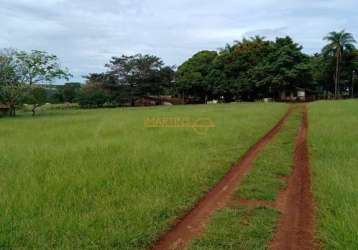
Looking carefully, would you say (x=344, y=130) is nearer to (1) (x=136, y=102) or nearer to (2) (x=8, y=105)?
(2) (x=8, y=105)

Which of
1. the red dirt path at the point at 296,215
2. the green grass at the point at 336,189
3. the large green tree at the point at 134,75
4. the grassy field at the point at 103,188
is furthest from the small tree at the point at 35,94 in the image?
the red dirt path at the point at 296,215

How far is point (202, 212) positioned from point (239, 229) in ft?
2.84

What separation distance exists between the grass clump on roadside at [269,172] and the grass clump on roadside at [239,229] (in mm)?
727

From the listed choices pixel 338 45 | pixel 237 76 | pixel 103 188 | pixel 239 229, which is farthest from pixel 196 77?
pixel 239 229

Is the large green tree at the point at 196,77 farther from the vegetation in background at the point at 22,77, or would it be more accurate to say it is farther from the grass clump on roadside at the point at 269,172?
the grass clump on roadside at the point at 269,172

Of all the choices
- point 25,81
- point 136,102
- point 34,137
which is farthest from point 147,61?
point 34,137

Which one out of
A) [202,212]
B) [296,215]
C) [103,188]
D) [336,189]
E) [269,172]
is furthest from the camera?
[269,172]

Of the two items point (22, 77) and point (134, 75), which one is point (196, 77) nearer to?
point (134, 75)

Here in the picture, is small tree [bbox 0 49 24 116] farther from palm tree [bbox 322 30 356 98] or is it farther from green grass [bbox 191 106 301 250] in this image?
palm tree [bbox 322 30 356 98]

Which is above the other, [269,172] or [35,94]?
[35,94]

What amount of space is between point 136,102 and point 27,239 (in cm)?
5464

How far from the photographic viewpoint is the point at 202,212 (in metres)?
5.32

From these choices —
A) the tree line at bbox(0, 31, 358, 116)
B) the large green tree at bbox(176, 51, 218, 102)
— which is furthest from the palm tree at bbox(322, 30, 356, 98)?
the large green tree at bbox(176, 51, 218, 102)

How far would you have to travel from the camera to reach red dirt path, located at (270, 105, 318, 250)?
4.22m
